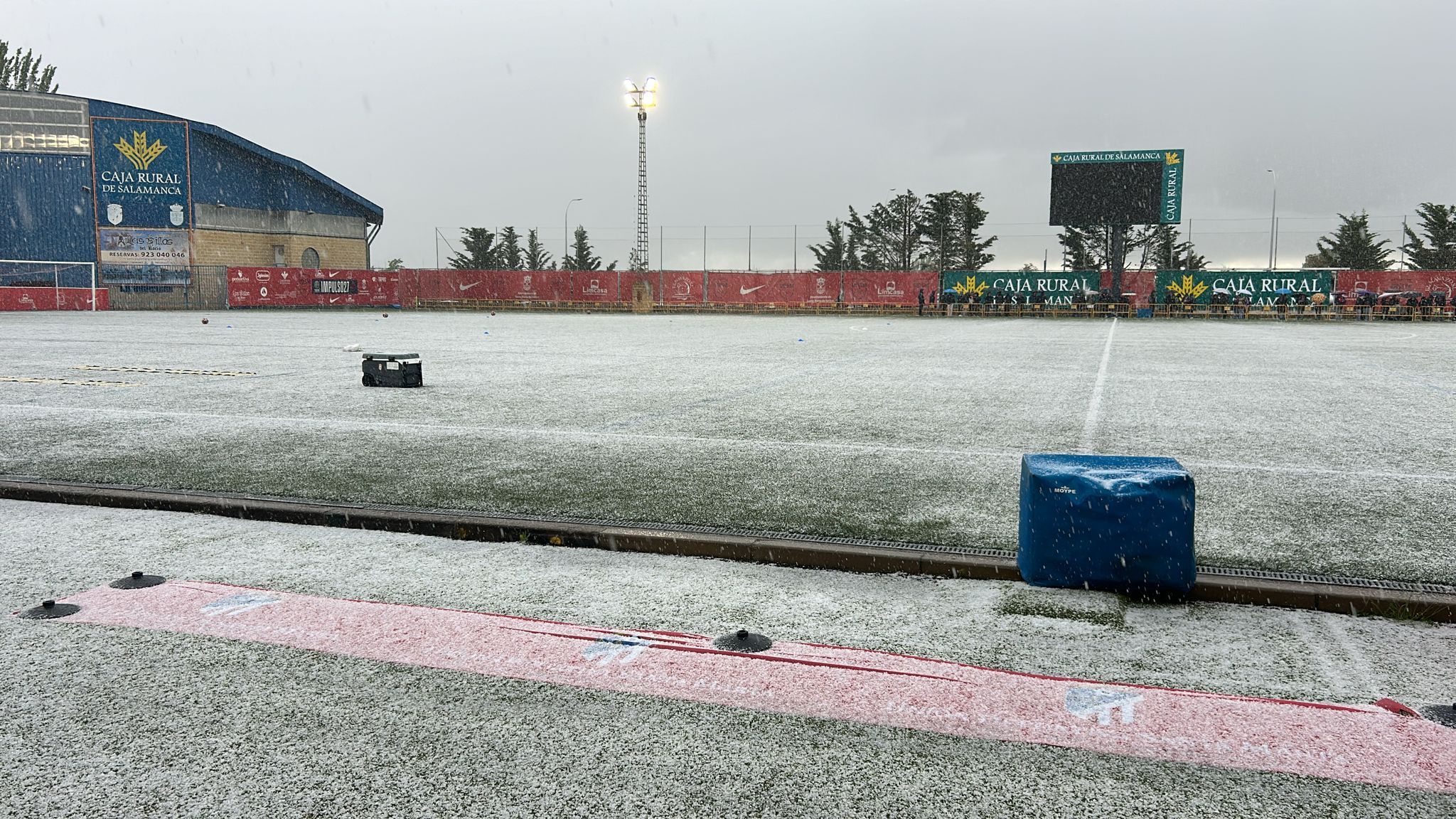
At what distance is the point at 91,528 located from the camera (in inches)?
206

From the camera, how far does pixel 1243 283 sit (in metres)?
46.9

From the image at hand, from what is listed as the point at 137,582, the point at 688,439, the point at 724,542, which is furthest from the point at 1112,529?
the point at 688,439

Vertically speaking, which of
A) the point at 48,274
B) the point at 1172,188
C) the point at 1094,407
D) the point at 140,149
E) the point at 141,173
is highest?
the point at 140,149

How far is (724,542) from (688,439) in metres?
3.35

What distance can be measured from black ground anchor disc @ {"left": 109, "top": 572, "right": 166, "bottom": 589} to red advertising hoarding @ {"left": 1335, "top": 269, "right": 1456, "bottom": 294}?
5179 cm

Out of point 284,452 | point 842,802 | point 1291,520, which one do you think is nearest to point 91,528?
point 284,452

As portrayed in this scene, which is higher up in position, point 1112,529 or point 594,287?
point 594,287

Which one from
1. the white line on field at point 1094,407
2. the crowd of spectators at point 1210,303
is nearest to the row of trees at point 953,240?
the crowd of spectators at point 1210,303

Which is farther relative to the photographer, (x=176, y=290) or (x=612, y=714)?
(x=176, y=290)

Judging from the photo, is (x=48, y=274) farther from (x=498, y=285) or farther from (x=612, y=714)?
(x=612, y=714)

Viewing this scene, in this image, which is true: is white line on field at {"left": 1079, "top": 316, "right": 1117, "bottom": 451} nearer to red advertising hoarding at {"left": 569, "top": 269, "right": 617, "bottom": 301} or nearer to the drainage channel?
the drainage channel

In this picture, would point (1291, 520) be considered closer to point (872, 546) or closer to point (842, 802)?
point (872, 546)

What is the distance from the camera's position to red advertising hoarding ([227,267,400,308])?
171ft

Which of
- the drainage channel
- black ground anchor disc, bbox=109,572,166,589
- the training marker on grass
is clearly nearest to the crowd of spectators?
the drainage channel
